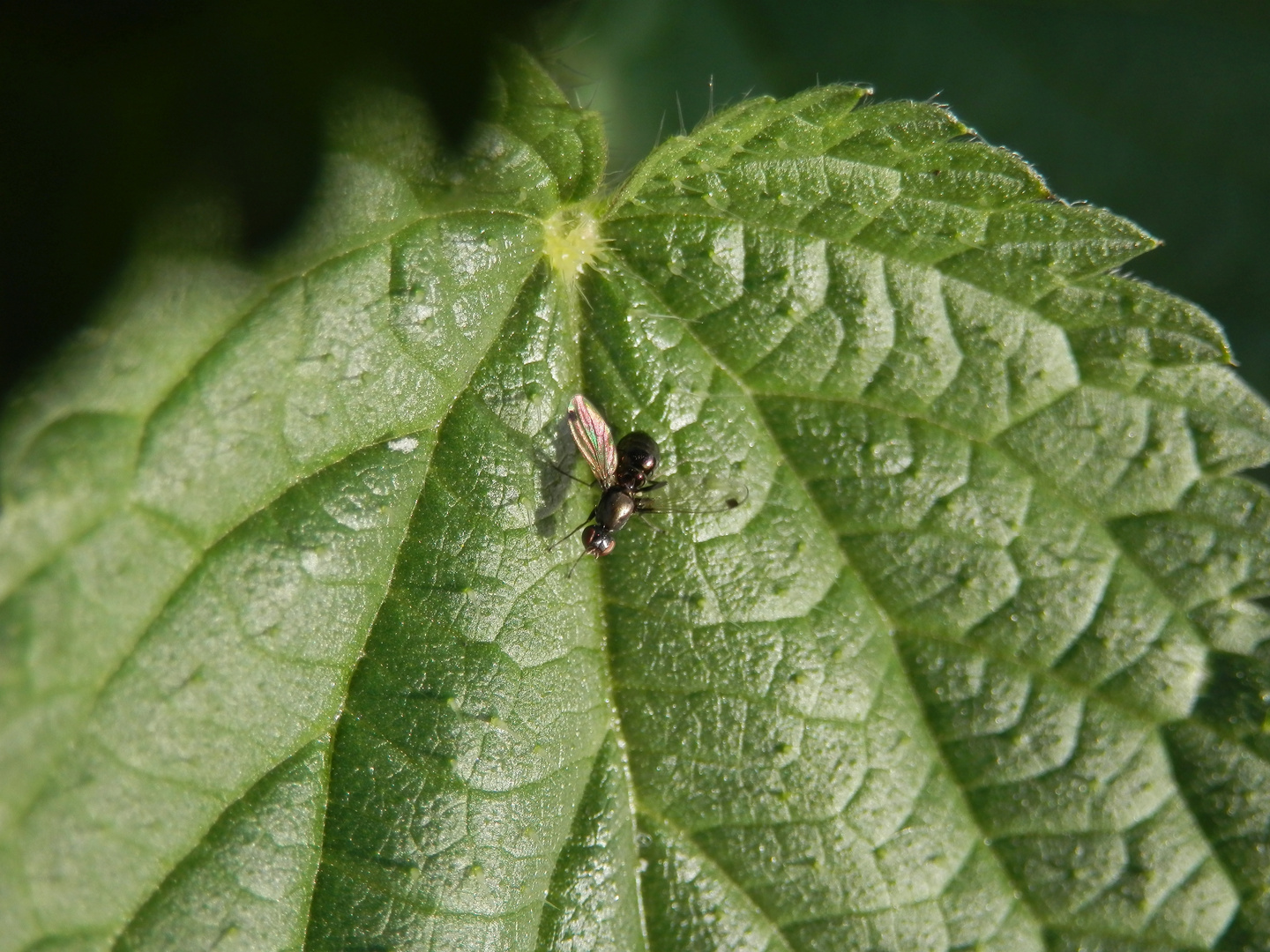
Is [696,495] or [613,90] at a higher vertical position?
[613,90]

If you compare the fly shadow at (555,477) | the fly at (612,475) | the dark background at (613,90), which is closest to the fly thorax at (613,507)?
the fly at (612,475)

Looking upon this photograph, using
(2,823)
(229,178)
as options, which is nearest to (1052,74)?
(229,178)

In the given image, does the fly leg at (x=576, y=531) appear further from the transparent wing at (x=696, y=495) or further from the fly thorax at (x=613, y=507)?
the transparent wing at (x=696, y=495)

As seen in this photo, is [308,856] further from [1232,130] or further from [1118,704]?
[1232,130]

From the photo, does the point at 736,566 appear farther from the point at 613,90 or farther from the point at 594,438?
the point at 613,90

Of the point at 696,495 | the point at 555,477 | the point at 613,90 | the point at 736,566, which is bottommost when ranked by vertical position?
the point at 736,566

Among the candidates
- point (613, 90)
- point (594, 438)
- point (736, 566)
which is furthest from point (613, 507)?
point (613, 90)
